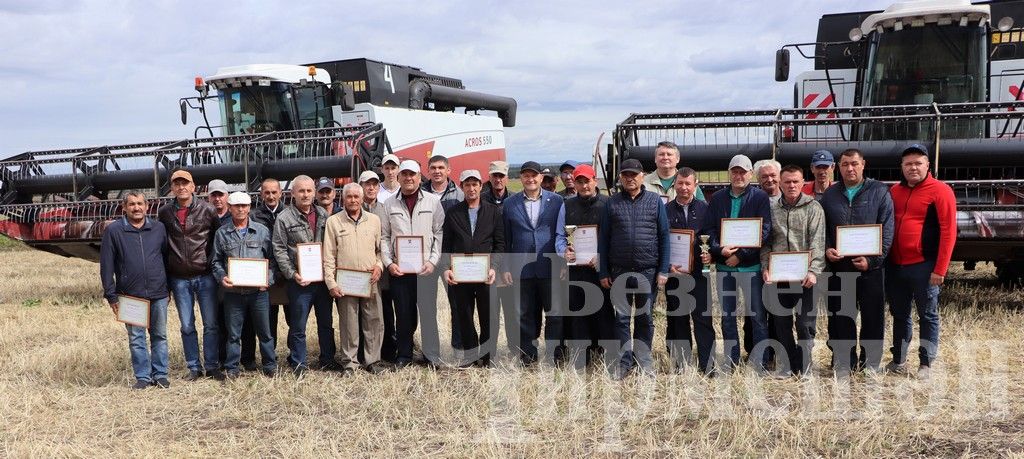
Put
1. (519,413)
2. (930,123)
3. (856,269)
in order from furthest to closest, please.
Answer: (930,123)
(856,269)
(519,413)

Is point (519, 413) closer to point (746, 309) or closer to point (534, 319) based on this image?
point (534, 319)

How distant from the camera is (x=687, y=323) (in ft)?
19.1

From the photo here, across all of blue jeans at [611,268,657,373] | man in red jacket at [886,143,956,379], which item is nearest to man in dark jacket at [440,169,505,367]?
blue jeans at [611,268,657,373]

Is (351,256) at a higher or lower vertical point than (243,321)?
higher

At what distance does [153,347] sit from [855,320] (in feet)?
16.3

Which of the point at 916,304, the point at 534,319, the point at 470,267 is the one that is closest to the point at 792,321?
the point at 916,304

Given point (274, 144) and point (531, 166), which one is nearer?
point (531, 166)

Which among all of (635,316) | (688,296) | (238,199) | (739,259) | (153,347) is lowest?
(153,347)

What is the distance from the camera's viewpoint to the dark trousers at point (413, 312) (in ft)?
20.4

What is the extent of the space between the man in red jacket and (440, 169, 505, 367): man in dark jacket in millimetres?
2731

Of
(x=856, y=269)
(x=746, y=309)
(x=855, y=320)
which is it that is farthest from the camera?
(x=746, y=309)

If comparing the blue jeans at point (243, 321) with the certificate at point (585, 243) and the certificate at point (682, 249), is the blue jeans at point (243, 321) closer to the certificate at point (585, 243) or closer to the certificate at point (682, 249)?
the certificate at point (585, 243)

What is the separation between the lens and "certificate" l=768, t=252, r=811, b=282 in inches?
211

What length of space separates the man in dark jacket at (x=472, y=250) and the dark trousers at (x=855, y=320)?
7.79 ft
